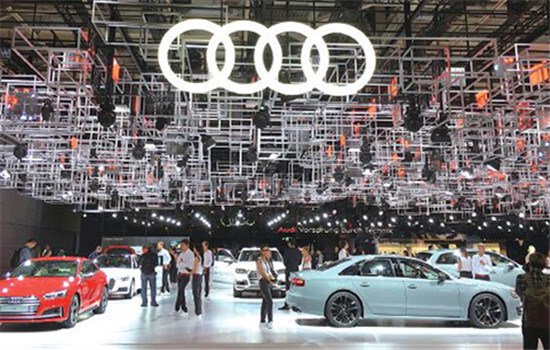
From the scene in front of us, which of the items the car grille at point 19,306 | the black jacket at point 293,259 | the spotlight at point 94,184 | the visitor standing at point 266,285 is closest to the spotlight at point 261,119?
the visitor standing at point 266,285

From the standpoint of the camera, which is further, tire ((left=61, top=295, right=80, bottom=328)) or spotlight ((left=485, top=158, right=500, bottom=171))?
spotlight ((left=485, top=158, right=500, bottom=171))

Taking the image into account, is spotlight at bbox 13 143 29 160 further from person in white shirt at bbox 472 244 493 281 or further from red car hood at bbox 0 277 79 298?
person in white shirt at bbox 472 244 493 281

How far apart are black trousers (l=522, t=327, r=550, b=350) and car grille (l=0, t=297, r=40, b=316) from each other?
7.31m

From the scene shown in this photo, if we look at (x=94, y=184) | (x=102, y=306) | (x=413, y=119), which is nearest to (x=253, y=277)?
(x=102, y=306)

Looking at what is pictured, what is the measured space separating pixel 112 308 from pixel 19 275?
2.94 meters

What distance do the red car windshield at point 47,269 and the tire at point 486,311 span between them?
7.52 meters

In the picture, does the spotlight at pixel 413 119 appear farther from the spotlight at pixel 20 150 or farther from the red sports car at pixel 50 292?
the spotlight at pixel 20 150

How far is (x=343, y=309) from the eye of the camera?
895 centimetres

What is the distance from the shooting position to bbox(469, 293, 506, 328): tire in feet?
29.5

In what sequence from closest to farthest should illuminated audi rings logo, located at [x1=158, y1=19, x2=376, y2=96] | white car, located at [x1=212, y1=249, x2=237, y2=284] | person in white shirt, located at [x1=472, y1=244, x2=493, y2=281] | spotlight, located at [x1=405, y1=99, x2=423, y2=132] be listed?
1. illuminated audi rings logo, located at [x1=158, y1=19, x2=376, y2=96]
2. spotlight, located at [x1=405, y1=99, x2=423, y2=132]
3. person in white shirt, located at [x1=472, y1=244, x2=493, y2=281]
4. white car, located at [x1=212, y1=249, x2=237, y2=284]

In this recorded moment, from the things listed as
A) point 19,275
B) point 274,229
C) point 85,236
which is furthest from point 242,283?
point 274,229

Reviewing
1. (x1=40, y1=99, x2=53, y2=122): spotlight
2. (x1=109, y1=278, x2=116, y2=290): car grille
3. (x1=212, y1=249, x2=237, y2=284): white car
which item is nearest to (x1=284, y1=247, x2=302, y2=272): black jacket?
(x1=109, y1=278, x2=116, y2=290): car grille

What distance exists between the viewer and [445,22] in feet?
35.8

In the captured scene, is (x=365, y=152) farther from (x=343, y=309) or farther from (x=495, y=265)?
(x=495, y=265)
